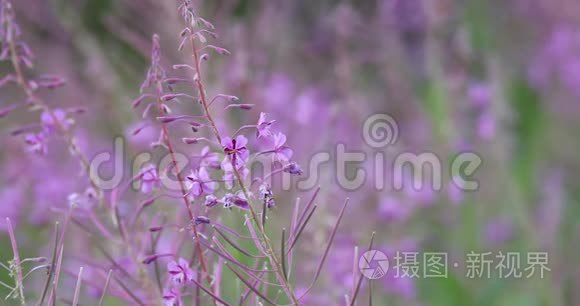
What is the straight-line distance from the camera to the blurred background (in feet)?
6.91

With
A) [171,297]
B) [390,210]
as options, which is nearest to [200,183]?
[171,297]

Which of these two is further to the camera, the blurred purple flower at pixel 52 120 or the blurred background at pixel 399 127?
the blurred background at pixel 399 127

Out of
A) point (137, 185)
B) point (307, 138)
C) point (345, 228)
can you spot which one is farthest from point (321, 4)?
point (137, 185)

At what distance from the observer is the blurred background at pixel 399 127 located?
2107 mm

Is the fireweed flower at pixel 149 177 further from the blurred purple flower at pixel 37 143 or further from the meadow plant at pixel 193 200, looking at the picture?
the blurred purple flower at pixel 37 143

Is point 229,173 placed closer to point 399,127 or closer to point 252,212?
point 252,212

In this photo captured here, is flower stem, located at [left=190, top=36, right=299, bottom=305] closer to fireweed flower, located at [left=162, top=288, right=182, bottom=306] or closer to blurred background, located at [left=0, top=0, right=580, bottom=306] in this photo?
fireweed flower, located at [left=162, top=288, right=182, bottom=306]

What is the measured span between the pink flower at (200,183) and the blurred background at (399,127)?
62 centimetres

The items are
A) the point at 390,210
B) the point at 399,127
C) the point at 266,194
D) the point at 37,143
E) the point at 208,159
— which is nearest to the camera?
the point at 266,194

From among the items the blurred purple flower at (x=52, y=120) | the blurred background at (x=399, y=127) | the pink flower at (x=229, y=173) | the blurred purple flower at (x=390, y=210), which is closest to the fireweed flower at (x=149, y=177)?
the pink flower at (x=229, y=173)

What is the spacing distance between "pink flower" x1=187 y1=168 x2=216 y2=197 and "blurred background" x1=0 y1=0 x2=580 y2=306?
2.04 ft

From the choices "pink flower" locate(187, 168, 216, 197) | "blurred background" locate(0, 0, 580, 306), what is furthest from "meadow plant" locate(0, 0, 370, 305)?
"blurred background" locate(0, 0, 580, 306)

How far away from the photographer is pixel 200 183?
96 cm

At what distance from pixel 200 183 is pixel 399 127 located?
186 centimetres
